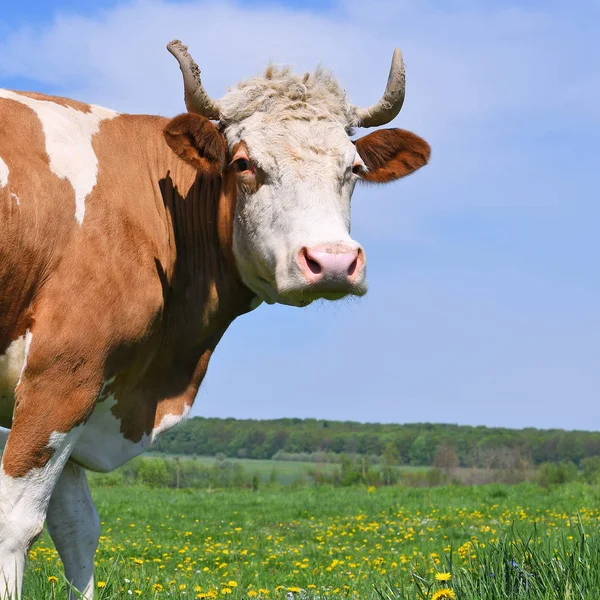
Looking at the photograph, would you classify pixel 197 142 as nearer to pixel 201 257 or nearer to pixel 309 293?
pixel 201 257

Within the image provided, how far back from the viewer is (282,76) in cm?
548

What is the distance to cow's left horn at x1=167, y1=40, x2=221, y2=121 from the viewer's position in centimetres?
518

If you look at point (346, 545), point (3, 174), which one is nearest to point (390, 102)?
point (3, 174)

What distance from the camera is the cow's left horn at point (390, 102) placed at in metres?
5.67

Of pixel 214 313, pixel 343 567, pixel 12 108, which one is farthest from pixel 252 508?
pixel 12 108

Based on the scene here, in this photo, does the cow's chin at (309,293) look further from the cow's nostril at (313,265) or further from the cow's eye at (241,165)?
the cow's eye at (241,165)

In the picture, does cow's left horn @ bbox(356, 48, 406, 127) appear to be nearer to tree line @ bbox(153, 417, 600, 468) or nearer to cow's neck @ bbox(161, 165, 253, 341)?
cow's neck @ bbox(161, 165, 253, 341)

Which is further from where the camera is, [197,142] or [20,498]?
[197,142]

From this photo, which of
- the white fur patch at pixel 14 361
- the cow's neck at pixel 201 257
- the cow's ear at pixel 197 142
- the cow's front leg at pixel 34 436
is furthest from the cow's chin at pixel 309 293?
the white fur patch at pixel 14 361

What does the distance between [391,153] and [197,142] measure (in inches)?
56.4

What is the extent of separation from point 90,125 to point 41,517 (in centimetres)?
240

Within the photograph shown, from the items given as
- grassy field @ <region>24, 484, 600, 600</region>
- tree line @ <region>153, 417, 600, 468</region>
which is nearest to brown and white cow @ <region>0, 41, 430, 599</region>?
grassy field @ <region>24, 484, 600, 600</region>

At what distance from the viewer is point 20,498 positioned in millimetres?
4262

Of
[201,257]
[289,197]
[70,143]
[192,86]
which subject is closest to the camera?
[289,197]
